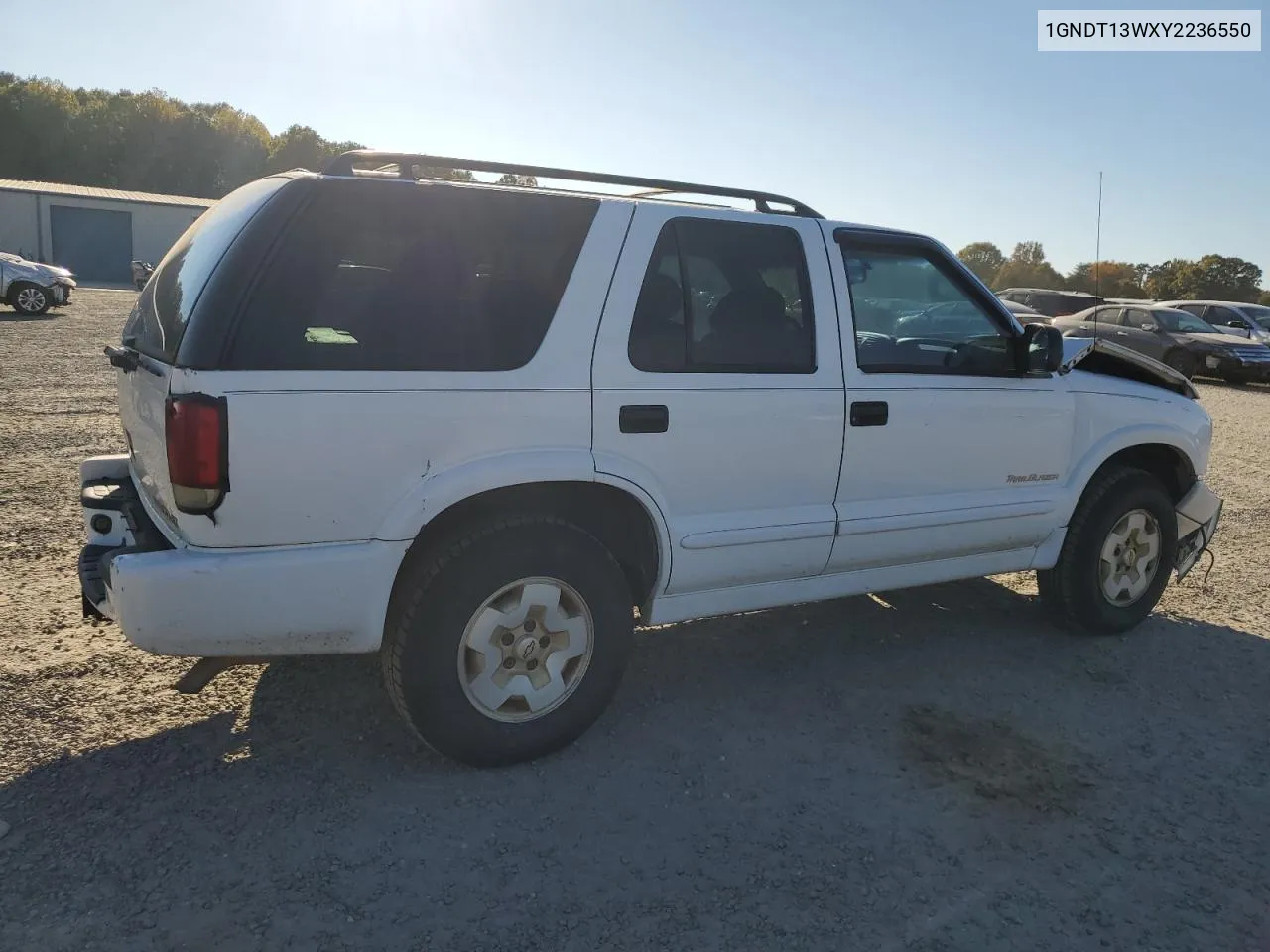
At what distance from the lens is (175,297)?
124 inches

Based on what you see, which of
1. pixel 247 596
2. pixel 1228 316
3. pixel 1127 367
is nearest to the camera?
pixel 247 596

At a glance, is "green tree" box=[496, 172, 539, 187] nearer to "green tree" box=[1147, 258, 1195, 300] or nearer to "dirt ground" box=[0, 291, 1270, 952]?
"dirt ground" box=[0, 291, 1270, 952]

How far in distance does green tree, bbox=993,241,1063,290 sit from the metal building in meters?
34.5

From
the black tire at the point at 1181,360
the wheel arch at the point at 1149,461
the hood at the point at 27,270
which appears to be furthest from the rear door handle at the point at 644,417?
the hood at the point at 27,270

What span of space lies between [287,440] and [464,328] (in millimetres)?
659

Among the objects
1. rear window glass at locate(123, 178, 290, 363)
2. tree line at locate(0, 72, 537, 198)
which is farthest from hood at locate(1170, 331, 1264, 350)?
tree line at locate(0, 72, 537, 198)

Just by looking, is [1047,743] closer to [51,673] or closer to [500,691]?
[500,691]

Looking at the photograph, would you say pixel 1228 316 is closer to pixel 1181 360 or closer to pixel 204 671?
pixel 1181 360

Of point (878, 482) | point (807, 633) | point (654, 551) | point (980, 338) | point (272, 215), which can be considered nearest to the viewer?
point (272, 215)

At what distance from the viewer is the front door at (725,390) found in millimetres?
3369

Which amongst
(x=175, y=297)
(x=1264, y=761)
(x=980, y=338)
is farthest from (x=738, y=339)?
(x=1264, y=761)

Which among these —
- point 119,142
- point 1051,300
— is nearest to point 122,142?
point 119,142

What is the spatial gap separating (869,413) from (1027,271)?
4437cm

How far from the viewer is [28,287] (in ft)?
63.3
